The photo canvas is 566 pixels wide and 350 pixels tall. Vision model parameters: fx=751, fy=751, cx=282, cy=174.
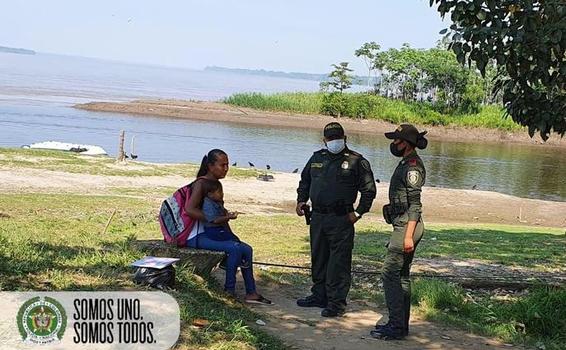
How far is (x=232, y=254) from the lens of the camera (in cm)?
695

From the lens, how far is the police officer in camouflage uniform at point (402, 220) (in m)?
6.13

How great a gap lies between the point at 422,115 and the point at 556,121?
61.3m

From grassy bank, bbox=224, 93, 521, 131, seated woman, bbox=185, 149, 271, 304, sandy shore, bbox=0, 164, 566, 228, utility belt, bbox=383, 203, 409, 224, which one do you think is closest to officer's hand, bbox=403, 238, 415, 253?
utility belt, bbox=383, 203, 409, 224

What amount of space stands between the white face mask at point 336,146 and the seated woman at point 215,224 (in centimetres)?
97

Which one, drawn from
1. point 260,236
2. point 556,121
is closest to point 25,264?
point 556,121

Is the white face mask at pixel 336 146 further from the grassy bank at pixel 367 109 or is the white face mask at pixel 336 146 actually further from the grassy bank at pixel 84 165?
the grassy bank at pixel 367 109

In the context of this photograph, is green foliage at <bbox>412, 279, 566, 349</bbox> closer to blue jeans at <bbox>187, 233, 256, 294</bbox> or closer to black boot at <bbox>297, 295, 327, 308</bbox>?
black boot at <bbox>297, 295, 327, 308</bbox>

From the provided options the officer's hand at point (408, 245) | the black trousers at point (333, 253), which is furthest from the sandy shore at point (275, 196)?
the officer's hand at point (408, 245)

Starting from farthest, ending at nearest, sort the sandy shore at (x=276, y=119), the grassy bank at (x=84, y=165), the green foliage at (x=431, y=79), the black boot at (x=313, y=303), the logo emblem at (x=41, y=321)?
1. the green foliage at (x=431, y=79)
2. the sandy shore at (x=276, y=119)
3. the grassy bank at (x=84, y=165)
4. the black boot at (x=313, y=303)
5. the logo emblem at (x=41, y=321)

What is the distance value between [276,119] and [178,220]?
53.2 meters

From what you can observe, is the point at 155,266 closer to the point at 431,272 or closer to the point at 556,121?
the point at 556,121

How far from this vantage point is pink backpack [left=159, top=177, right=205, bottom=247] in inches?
277

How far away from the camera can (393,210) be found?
6238mm

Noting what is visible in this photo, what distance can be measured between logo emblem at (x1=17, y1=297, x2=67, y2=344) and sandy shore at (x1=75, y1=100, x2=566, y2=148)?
5205 centimetres
